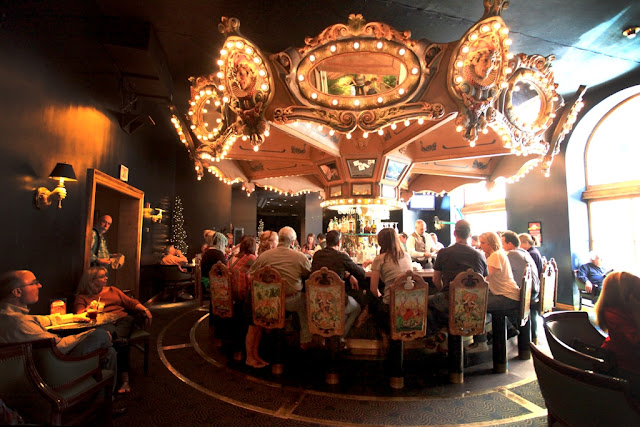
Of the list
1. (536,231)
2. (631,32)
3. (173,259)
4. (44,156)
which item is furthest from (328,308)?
(536,231)

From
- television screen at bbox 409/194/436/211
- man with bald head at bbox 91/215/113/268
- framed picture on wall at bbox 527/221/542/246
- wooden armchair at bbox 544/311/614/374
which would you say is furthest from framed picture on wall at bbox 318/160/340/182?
television screen at bbox 409/194/436/211

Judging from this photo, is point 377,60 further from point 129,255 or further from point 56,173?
point 129,255

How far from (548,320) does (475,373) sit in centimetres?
145

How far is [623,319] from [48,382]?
10.4 feet

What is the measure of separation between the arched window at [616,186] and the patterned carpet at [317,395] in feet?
18.0

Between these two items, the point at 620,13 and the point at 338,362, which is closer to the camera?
the point at 338,362

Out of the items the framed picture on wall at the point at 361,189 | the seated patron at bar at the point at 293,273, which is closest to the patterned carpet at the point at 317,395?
the seated patron at bar at the point at 293,273

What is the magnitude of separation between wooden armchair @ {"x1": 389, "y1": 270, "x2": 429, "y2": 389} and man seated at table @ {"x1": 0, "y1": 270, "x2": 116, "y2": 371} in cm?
235

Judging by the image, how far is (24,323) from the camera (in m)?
2.01

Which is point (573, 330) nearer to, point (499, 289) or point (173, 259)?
point (499, 289)

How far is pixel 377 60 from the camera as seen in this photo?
460 cm

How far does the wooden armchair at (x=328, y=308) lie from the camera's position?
3.04 meters

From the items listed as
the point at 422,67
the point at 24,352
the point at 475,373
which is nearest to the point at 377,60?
the point at 422,67

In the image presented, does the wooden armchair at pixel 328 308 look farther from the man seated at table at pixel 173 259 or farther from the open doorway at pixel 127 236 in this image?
the man seated at table at pixel 173 259
